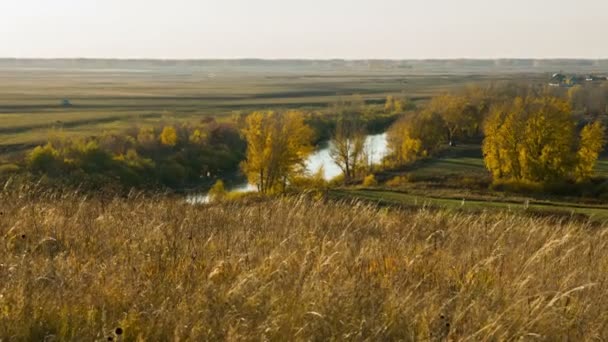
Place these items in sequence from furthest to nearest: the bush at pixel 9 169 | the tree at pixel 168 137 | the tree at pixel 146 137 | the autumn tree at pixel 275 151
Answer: the tree at pixel 168 137 < the tree at pixel 146 137 < the autumn tree at pixel 275 151 < the bush at pixel 9 169

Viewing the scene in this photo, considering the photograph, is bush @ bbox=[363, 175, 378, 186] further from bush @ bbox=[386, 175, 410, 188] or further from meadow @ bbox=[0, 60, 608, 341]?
meadow @ bbox=[0, 60, 608, 341]

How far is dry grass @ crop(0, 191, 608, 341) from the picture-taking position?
13.9ft

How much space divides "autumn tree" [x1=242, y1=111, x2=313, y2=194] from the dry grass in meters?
48.3

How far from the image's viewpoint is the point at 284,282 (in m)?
5.16

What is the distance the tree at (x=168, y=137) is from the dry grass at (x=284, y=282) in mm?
63308

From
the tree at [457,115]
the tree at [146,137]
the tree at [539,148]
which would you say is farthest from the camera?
the tree at [457,115]

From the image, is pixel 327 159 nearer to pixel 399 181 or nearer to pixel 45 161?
pixel 399 181

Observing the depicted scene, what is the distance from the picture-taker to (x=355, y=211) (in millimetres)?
9508

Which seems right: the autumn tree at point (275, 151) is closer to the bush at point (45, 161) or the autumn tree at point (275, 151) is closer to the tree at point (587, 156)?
the bush at point (45, 161)

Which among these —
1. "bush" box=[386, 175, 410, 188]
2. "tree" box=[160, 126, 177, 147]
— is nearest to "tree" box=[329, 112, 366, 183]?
"bush" box=[386, 175, 410, 188]

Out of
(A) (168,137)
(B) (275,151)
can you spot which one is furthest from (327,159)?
(B) (275,151)

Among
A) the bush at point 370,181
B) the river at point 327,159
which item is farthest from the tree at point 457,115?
the bush at point 370,181

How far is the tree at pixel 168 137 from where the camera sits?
7006cm

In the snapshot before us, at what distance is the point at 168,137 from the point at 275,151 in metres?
17.6
